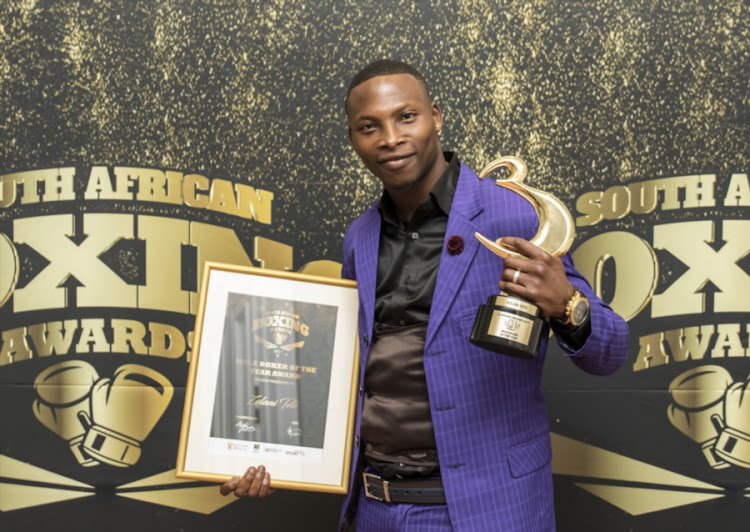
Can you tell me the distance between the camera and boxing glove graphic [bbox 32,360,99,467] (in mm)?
2488

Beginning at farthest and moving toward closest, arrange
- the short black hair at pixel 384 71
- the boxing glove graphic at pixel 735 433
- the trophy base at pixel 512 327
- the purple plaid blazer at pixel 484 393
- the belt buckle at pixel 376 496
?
the boxing glove graphic at pixel 735 433 < the short black hair at pixel 384 71 < the belt buckle at pixel 376 496 < the purple plaid blazer at pixel 484 393 < the trophy base at pixel 512 327

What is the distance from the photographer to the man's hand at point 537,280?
1.32 meters

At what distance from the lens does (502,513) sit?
1.49 m

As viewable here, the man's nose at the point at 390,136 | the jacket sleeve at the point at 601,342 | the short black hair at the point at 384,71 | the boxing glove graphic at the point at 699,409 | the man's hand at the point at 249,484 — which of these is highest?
the short black hair at the point at 384,71

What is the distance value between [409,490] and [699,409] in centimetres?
132

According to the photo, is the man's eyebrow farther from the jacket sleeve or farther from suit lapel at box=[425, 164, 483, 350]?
the jacket sleeve

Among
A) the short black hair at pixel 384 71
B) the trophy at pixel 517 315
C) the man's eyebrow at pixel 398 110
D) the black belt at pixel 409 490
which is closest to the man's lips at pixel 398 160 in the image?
the man's eyebrow at pixel 398 110

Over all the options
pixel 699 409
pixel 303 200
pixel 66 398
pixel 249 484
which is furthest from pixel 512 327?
pixel 66 398

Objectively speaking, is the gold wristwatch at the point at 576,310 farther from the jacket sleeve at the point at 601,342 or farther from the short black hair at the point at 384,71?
the short black hair at the point at 384,71

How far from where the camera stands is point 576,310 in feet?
4.39

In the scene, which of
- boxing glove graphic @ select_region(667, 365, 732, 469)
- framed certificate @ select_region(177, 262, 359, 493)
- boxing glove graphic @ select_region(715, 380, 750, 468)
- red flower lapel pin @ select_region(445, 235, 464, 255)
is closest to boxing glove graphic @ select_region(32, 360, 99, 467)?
framed certificate @ select_region(177, 262, 359, 493)

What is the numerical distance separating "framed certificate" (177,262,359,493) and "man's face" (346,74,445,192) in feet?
1.18

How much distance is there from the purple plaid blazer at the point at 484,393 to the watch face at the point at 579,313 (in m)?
0.09

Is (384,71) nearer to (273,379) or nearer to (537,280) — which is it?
(537,280)
